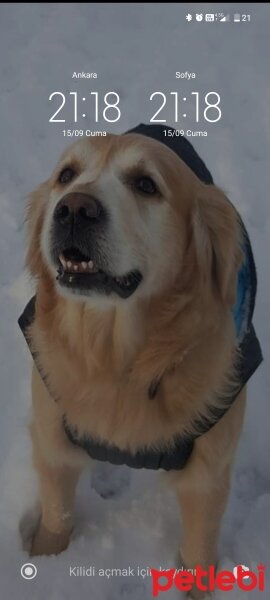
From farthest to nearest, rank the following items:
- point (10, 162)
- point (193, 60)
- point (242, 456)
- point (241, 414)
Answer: point (193, 60), point (10, 162), point (242, 456), point (241, 414)

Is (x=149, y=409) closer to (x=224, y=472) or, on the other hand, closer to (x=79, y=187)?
(x=224, y=472)

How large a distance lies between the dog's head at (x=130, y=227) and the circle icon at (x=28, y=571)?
48.0 inches

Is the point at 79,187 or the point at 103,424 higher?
the point at 79,187

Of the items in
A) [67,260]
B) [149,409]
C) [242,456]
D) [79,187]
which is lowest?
[242,456]

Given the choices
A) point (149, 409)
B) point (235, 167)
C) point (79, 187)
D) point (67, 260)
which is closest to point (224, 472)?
point (149, 409)

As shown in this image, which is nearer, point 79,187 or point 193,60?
point 79,187

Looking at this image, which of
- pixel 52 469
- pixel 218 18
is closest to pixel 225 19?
pixel 218 18

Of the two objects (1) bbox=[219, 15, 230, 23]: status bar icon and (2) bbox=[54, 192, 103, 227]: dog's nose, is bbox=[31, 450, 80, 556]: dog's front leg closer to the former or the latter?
(2) bbox=[54, 192, 103, 227]: dog's nose

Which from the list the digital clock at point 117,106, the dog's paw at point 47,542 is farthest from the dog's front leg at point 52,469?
the digital clock at point 117,106

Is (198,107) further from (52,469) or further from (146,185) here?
(52,469)

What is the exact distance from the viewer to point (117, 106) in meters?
4.41

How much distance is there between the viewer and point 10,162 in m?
4.13

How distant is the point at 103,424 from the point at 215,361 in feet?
1.36

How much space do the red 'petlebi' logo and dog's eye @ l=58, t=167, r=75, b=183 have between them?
159cm
